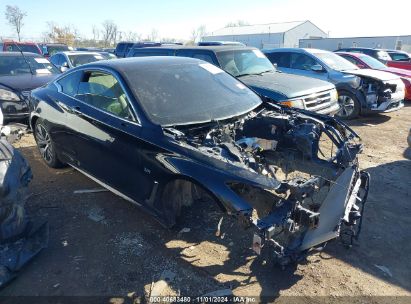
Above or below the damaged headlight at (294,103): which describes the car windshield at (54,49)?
above

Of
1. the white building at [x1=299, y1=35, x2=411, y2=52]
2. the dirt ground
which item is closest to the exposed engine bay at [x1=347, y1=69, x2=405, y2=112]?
the dirt ground

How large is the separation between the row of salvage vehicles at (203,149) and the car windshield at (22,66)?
148 inches

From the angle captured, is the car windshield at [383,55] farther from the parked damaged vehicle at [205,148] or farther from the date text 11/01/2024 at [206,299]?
the date text 11/01/2024 at [206,299]

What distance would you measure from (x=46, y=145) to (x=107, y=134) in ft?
6.85

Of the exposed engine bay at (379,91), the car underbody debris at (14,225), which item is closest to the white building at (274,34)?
the exposed engine bay at (379,91)

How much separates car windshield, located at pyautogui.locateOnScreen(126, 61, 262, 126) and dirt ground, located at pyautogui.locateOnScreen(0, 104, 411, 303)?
46.8 inches

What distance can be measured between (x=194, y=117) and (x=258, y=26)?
216 feet

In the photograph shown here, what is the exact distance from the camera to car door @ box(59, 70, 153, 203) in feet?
11.1

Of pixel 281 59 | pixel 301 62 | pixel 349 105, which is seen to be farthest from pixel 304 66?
pixel 349 105

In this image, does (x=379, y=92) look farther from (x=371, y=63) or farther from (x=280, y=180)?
(x=280, y=180)

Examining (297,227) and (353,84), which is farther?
(353,84)

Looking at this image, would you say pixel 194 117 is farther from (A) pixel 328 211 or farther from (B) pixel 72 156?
(B) pixel 72 156

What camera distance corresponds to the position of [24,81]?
289 inches

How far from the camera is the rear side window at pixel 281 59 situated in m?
9.23
